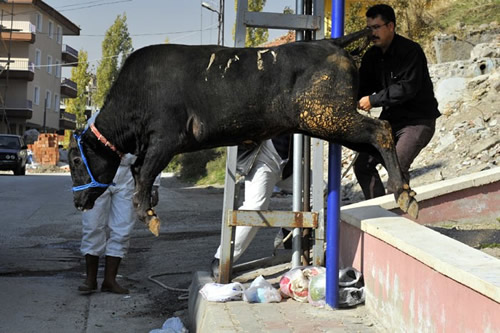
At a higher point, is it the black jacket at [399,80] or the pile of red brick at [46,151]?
the pile of red brick at [46,151]

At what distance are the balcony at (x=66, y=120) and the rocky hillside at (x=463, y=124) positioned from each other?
173 ft

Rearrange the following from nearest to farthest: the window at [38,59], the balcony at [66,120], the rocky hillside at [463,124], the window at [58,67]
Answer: the rocky hillside at [463,124] < the window at [38,59] < the window at [58,67] < the balcony at [66,120]

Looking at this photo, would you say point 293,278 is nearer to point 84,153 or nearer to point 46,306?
point 84,153

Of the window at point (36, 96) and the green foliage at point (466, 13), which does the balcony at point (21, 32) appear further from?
the green foliage at point (466, 13)

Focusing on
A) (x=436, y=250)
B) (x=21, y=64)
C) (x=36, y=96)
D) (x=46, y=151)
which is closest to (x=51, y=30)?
(x=36, y=96)

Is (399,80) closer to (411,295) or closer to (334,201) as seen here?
(334,201)

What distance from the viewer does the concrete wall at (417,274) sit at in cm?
302

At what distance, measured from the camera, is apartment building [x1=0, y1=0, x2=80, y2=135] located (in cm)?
5359

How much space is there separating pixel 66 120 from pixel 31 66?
12.6m

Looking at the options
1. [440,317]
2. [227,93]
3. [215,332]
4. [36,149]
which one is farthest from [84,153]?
[36,149]

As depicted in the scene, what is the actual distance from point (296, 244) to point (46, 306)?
2212 mm

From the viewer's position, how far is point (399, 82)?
476 centimetres

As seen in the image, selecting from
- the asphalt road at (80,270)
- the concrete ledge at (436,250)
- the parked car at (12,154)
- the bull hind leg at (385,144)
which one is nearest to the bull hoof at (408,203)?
the bull hind leg at (385,144)

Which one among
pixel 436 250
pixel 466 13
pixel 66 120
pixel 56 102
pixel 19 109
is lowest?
pixel 436 250
